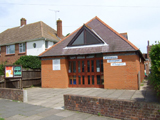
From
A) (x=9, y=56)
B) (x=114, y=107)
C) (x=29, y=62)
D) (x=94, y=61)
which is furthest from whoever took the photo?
(x=9, y=56)

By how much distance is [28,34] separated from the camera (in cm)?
2316

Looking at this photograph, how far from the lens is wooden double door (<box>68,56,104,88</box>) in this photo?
1267cm

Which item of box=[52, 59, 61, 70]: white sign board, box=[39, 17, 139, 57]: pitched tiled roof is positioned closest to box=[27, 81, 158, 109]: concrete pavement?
box=[39, 17, 139, 57]: pitched tiled roof

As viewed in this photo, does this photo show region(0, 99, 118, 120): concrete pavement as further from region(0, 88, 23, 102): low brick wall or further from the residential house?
the residential house

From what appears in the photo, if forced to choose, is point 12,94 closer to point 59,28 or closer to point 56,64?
point 56,64

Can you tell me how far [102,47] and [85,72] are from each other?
8.54ft

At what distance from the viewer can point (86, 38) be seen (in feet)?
43.3

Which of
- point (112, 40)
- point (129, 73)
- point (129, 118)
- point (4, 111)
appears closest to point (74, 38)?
point (112, 40)

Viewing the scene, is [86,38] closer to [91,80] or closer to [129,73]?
[91,80]

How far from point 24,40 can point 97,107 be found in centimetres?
1902

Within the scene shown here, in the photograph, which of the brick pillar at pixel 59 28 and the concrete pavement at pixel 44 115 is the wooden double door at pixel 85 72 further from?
the brick pillar at pixel 59 28

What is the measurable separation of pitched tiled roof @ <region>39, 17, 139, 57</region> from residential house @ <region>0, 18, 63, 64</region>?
727cm

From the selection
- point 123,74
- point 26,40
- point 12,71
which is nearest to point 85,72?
point 123,74

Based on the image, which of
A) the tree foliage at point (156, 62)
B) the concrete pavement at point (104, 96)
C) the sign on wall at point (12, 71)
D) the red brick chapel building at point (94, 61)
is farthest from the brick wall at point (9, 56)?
the tree foliage at point (156, 62)
